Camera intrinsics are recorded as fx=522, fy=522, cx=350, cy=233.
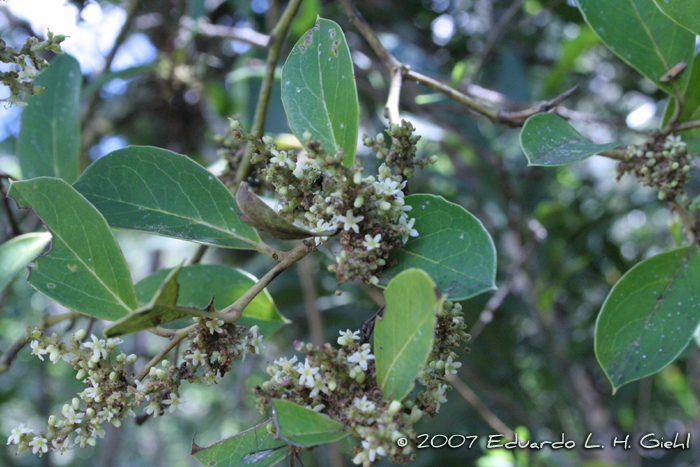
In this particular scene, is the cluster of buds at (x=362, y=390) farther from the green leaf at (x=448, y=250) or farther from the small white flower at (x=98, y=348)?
the small white flower at (x=98, y=348)

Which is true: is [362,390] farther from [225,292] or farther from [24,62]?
[24,62]

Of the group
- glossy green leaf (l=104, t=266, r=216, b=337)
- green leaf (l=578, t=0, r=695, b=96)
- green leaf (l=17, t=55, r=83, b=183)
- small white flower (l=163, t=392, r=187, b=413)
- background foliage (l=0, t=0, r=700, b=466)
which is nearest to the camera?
glossy green leaf (l=104, t=266, r=216, b=337)

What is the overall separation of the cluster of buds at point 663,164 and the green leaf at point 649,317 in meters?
0.16

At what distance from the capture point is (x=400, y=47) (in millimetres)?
2457

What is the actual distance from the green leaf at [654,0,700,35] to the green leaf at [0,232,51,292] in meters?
1.39

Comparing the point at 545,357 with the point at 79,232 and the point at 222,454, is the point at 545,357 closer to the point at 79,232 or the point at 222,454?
the point at 222,454

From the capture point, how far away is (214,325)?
0.86 metres

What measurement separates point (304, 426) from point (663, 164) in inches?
36.6

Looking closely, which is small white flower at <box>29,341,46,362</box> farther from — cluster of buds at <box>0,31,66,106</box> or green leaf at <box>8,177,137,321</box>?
cluster of buds at <box>0,31,66,106</box>

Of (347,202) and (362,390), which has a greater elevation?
(347,202)

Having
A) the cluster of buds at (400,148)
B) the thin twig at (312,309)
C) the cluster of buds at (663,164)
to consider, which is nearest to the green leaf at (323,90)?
the cluster of buds at (400,148)

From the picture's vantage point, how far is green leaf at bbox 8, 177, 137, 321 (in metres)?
0.92

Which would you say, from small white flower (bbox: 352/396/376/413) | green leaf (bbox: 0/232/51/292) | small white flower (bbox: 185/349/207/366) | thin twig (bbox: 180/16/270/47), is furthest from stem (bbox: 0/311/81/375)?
thin twig (bbox: 180/16/270/47)

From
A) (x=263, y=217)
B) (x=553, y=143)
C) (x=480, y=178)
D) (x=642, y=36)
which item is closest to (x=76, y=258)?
(x=263, y=217)
